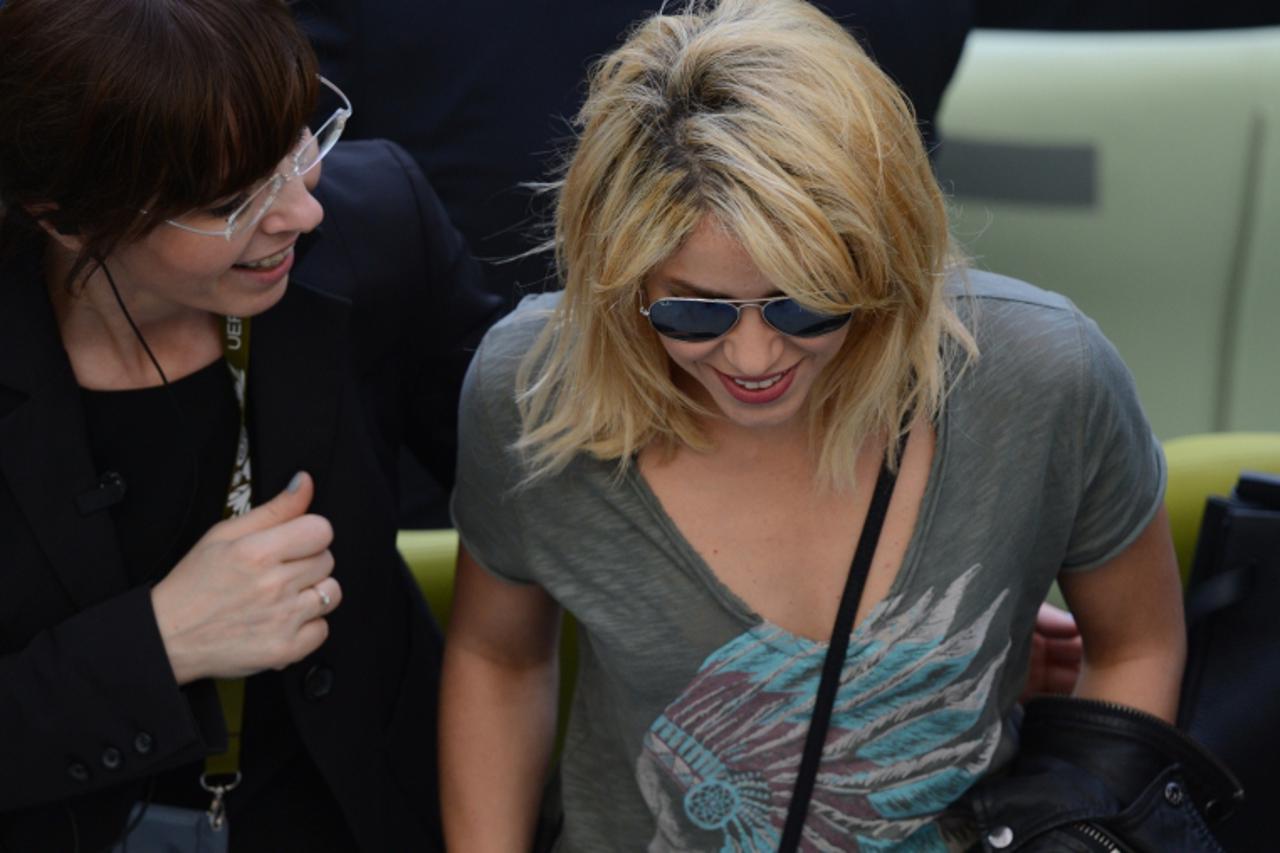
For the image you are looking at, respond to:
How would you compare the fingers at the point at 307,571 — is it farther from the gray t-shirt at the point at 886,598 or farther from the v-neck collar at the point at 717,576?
the v-neck collar at the point at 717,576

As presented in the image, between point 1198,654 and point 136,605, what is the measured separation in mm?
1245

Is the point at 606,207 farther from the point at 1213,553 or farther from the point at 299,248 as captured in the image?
the point at 1213,553

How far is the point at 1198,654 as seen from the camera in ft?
6.63

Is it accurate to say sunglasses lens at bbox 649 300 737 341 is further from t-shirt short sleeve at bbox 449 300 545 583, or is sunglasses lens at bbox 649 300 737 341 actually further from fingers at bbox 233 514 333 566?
fingers at bbox 233 514 333 566

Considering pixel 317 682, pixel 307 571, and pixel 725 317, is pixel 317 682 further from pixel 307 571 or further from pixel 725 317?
pixel 725 317

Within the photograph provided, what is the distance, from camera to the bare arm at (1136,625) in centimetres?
188

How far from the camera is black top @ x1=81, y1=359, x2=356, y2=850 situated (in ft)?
6.15

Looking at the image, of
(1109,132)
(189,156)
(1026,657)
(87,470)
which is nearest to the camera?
(189,156)

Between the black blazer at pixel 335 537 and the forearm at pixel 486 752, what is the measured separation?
0.34ft

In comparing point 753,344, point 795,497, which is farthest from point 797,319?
point 795,497

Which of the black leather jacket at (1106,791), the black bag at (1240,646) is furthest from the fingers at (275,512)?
the black bag at (1240,646)

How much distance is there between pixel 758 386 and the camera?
168 cm

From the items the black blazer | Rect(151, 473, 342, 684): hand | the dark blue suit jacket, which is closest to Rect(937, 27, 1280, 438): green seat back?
the dark blue suit jacket

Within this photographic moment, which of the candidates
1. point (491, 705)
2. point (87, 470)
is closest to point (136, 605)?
point (87, 470)
